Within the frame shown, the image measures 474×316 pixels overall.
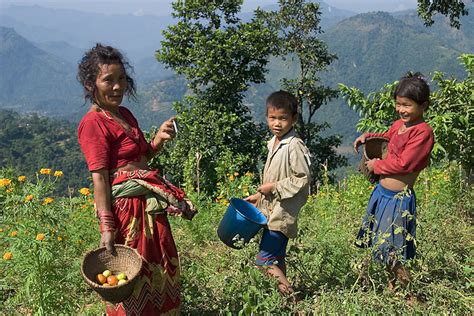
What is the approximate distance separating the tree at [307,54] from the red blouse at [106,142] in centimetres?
1419

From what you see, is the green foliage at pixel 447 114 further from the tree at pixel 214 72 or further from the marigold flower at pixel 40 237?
the tree at pixel 214 72

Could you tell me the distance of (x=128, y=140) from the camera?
2543mm

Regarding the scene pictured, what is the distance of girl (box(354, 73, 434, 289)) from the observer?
292 cm

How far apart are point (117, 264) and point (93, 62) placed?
1.13 metres

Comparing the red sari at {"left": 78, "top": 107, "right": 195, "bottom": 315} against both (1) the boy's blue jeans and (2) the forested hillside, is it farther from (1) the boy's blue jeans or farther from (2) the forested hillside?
(2) the forested hillside

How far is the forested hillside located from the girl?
46.0m

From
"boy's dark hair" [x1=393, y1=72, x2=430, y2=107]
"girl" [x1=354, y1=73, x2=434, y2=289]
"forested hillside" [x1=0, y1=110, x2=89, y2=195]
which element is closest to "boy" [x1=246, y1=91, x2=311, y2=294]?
"girl" [x1=354, y1=73, x2=434, y2=289]

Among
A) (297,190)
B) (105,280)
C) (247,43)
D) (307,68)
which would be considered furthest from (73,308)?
(307,68)

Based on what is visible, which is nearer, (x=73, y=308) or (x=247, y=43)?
(x=73, y=308)

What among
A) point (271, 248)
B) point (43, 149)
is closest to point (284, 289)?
point (271, 248)

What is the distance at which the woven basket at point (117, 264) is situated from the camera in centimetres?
233

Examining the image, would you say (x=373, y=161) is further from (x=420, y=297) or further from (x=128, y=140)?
(x=128, y=140)

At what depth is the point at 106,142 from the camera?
2439mm

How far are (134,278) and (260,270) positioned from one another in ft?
3.07
